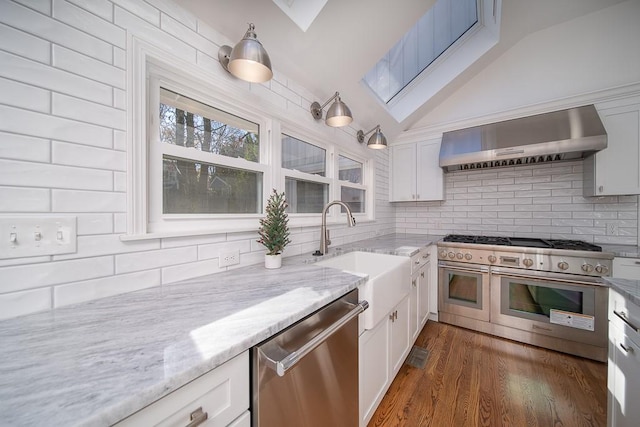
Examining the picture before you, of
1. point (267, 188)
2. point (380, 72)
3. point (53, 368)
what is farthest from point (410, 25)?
point (53, 368)

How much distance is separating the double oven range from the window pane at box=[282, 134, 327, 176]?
1589 mm

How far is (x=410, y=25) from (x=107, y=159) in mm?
2079

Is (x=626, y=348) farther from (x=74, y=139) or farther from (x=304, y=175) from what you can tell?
(x=74, y=139)

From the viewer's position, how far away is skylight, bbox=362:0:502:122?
2223mm

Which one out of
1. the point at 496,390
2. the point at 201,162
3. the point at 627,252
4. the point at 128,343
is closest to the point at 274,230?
the point at 201,162

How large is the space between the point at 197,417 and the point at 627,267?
115 inches

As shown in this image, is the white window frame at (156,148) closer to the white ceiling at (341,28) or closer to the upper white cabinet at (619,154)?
the white ceiling at (341,28)

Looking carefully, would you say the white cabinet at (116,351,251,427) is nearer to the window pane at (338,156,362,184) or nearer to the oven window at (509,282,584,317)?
the window pane at (338,156,362,184)

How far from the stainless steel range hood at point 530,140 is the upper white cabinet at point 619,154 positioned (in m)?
0.13

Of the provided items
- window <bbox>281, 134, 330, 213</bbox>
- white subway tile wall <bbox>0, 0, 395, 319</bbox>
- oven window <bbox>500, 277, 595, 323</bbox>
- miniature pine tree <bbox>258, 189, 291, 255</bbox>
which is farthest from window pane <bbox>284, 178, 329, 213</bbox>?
oven window <bbox>500, 277, 595, 323</bbox>

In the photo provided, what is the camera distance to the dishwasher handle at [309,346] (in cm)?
64

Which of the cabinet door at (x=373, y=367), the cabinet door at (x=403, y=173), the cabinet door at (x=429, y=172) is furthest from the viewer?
the cabinet door at (x=403, y=173)

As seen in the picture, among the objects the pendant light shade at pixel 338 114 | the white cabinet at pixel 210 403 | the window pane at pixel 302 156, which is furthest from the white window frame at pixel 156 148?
the white cabinet at pixel 210 403

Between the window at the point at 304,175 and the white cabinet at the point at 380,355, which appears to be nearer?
the white cabinet at the point at 380,355
